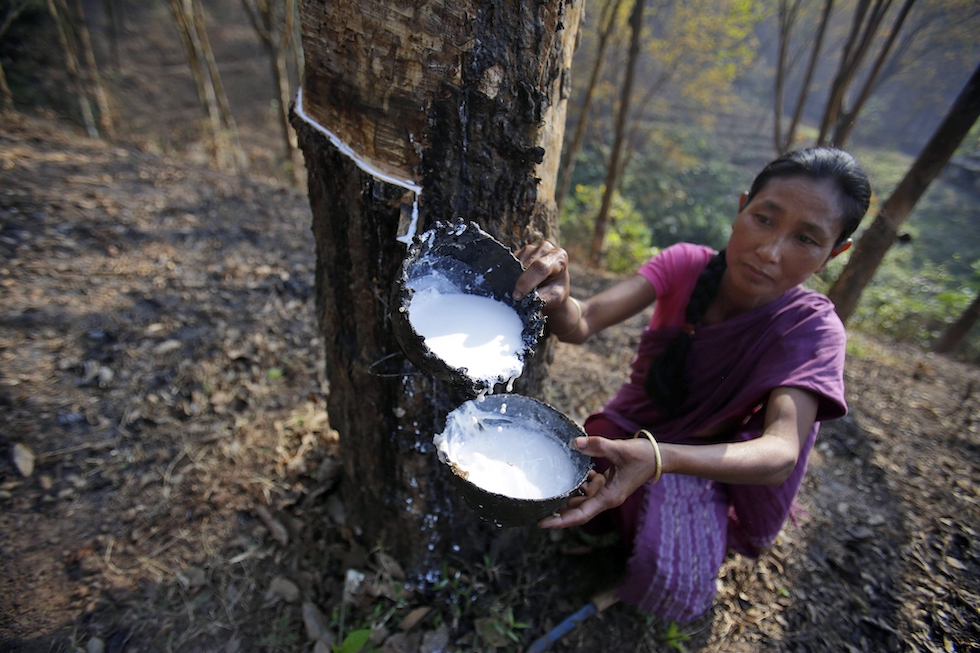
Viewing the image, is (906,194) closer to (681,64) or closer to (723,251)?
(723,251)

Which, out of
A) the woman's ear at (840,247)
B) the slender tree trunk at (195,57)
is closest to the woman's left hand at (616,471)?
the woman's ear at (840,247)

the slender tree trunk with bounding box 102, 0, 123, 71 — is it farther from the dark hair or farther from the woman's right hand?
the dark hair

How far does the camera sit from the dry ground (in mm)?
1828

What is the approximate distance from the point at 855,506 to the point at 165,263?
4.82m

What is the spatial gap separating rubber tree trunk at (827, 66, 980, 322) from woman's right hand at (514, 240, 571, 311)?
3.55 metres

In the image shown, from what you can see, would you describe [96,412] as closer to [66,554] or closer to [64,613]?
[66,554]

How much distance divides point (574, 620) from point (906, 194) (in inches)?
154

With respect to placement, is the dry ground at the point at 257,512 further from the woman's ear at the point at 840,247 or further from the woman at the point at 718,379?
the woman's ear at the point at 840,247

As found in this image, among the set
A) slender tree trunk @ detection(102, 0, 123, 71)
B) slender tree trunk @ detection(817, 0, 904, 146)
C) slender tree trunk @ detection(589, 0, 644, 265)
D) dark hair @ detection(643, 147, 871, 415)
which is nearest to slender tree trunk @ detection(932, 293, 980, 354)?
slender tree trunk @ detection(817, 0, 904, 146)

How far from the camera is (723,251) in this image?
76.0 inches

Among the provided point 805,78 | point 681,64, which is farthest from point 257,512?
point 681,64

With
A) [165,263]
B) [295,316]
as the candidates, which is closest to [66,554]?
[295,316]

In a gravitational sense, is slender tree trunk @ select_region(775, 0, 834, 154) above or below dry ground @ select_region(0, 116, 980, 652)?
above

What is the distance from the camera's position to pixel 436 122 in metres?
1.28
